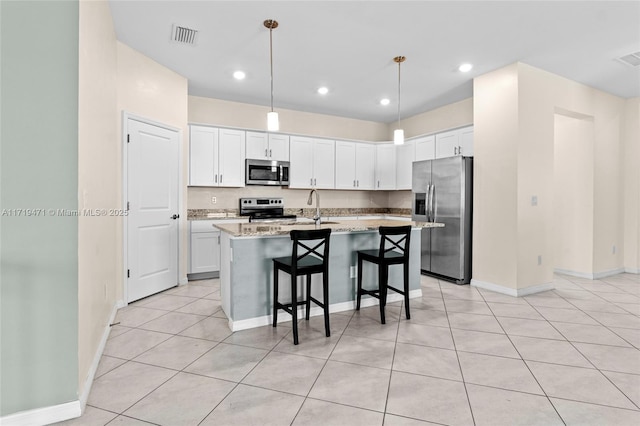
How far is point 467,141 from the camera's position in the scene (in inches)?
195

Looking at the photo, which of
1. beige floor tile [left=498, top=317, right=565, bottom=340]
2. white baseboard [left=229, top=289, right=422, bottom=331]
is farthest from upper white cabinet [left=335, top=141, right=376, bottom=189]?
beige floor tile [left=498, top=317, right=565, bottom=340]

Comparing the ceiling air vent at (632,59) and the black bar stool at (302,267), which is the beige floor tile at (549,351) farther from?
the ceiling air vent at (632,59)

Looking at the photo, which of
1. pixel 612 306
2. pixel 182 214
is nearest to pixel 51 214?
pixel 182 214

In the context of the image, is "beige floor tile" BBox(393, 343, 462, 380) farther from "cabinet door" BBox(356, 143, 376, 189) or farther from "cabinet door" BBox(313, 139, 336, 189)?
"cabinet door" BBox(356, 143, 376, 189)

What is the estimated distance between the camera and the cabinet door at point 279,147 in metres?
5.67

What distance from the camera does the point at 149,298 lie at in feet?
13.0

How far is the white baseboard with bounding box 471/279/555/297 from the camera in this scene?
4.13 metres

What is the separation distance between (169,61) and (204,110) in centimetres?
138

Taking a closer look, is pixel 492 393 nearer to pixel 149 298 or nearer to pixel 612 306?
pixel 612 306

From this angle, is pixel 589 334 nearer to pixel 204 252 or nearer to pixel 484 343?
pixel 484 343

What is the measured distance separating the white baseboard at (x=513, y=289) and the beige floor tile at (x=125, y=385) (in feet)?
12.6

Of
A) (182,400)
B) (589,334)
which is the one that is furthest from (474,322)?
(182,400)

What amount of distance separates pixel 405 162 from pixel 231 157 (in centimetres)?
319

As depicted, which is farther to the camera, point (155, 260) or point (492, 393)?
point (155, 260)
